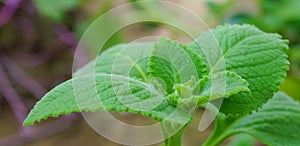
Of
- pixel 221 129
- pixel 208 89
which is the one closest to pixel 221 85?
pixel 208 89

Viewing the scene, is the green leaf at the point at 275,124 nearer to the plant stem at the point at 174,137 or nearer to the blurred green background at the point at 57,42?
the plant stem at the point at 174,137

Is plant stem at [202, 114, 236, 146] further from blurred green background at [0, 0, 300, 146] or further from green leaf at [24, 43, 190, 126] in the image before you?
blurred green background at [0, 0, 300, 146]

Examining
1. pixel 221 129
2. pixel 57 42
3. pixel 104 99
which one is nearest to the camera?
pixel 104 99

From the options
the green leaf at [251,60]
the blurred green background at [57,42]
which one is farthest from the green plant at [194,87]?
the blurred green background at [57,42]

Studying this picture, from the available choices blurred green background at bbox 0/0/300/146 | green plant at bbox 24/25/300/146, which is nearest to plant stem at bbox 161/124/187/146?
green plant at bbox 24/25/300/146

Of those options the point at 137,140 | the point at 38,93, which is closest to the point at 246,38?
the point at 137,140

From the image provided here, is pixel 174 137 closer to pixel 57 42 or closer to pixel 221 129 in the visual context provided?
pixel 221 129

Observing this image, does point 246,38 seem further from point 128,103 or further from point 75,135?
point 75,135
